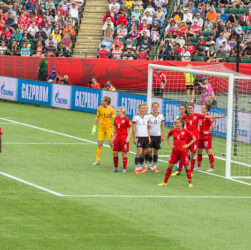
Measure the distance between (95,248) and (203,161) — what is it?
11.1m

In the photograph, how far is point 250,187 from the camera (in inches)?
737

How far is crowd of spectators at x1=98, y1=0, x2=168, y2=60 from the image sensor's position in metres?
39.5

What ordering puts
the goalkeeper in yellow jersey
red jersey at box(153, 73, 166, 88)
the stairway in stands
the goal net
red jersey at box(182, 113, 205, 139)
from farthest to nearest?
the stairway in stands
red jersey at box(153, 73, 166, 88)
the goal net
the goalkeeper in yellow jersey
red jersey at box(182, 113, 205, 139)

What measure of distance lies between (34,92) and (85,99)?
3459mm

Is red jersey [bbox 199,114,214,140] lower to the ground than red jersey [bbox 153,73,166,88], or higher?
lower

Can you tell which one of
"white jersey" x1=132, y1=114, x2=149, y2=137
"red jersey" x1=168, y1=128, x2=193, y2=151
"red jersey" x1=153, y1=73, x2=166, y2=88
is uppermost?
"red jersey" x1=153, y1=73, x2=166, y2=88

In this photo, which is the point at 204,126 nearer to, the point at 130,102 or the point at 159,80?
the point at 159,80

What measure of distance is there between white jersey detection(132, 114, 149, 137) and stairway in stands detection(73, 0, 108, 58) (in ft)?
73.4

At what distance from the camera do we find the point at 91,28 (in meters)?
43.8

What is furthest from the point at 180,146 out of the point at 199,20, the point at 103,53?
the point at 199,20

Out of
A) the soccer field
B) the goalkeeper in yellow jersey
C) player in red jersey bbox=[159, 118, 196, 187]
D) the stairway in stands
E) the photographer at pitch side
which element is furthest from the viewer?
the stairway in stands

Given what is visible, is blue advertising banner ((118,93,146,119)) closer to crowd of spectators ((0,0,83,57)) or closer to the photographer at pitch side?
the photographer at pitch side

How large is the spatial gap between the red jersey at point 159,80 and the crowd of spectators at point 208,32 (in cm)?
724

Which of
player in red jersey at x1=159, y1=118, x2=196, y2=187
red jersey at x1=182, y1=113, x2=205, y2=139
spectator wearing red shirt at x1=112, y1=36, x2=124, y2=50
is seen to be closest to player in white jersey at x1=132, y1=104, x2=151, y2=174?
red jersey at x1=182, y1=113, x2=205, y2=139
